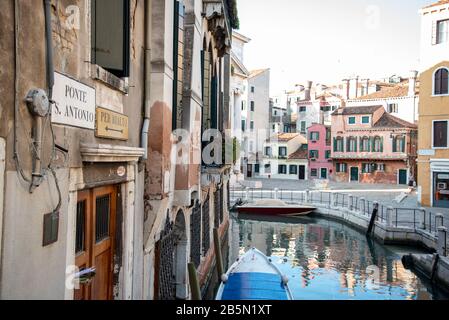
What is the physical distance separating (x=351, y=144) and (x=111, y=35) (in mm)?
39296

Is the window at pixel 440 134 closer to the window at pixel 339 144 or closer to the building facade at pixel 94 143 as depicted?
the building facade at pixel 94 143

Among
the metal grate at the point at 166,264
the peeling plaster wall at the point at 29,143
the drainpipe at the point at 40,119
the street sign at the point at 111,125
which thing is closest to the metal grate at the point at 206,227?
the metal grate at the point at 166,264

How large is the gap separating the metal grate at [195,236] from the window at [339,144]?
112ft

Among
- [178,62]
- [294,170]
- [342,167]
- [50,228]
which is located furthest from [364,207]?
[294,170]

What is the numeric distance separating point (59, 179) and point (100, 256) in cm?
135

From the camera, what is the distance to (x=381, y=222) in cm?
1916

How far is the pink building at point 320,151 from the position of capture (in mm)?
43969

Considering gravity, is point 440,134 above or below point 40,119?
above

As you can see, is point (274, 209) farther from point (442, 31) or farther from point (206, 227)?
point (206, 227)

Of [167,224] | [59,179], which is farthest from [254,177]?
[59,179]

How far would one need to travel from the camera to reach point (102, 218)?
14.6 feet

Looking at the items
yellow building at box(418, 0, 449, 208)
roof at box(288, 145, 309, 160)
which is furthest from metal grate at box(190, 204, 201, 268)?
roof at box(288, 145, 309, 160)

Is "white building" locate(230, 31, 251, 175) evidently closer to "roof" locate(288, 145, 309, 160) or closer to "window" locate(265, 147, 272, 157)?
"roof" locate(288, 145, 309, 160)

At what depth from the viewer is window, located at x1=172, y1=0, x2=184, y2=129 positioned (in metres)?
6.30
